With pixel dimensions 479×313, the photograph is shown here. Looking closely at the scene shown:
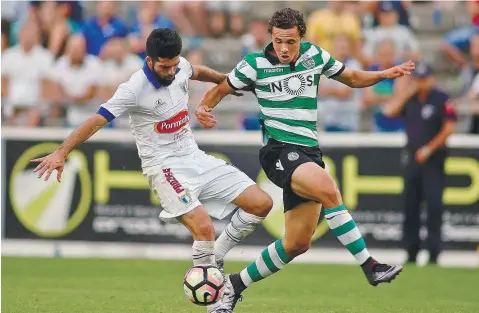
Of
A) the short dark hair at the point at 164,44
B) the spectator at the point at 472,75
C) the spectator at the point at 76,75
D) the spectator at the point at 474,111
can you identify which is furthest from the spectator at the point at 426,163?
the short dark hair at the point at 164,44

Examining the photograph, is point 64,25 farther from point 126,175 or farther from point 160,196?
point 160,196

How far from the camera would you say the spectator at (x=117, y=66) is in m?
16.2

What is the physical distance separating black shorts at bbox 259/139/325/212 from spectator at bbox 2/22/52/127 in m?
7.93

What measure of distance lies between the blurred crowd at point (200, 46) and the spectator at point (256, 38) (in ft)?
0.07

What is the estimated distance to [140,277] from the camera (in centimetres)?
1245

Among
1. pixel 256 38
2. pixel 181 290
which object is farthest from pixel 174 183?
pixel 256 38

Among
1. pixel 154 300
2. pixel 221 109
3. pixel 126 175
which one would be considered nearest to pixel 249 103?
pixel 221 109

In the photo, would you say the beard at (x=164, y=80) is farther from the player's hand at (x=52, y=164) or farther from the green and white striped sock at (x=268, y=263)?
the green and white striped sock at (x=268, y=263)

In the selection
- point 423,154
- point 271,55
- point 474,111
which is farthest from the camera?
point 474,111

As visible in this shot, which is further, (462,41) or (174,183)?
(462,41)

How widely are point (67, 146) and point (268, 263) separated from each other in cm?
205

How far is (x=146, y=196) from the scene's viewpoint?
1496cm

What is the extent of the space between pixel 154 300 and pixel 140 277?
2585mm

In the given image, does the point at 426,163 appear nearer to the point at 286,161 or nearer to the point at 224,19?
the point at 224,19
